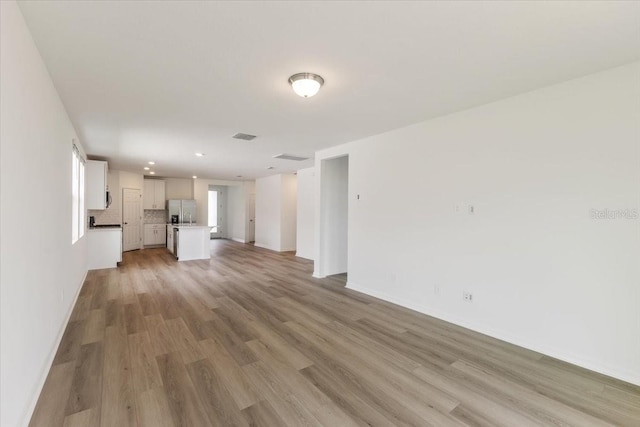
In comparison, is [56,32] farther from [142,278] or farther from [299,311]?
[142,278]

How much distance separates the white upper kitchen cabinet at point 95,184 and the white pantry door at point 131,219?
2.67m

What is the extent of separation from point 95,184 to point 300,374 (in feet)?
21.5

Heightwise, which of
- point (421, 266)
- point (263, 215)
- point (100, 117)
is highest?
point (100, 117)

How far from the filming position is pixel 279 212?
9.03 meters

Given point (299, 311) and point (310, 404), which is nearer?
point (310, 404)

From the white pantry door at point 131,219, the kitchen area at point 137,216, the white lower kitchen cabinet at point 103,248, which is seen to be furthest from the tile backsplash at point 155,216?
the white lower kitchen cabinet at point 103,248

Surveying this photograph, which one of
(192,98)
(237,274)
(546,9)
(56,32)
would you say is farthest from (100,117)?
(546,9)

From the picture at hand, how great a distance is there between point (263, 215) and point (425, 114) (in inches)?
293

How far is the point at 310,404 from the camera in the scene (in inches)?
77.7

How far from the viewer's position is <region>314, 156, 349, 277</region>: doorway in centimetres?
567

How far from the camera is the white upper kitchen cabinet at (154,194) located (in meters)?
9.70

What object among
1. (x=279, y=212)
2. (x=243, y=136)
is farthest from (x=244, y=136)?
(x=279, y=212)

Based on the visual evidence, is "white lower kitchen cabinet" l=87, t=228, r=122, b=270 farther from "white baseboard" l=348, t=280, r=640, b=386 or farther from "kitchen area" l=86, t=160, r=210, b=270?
"white baseboard" l=348, t=280, r=640, b=386

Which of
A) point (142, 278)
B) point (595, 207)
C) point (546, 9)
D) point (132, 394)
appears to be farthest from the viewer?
point (142, 278)
